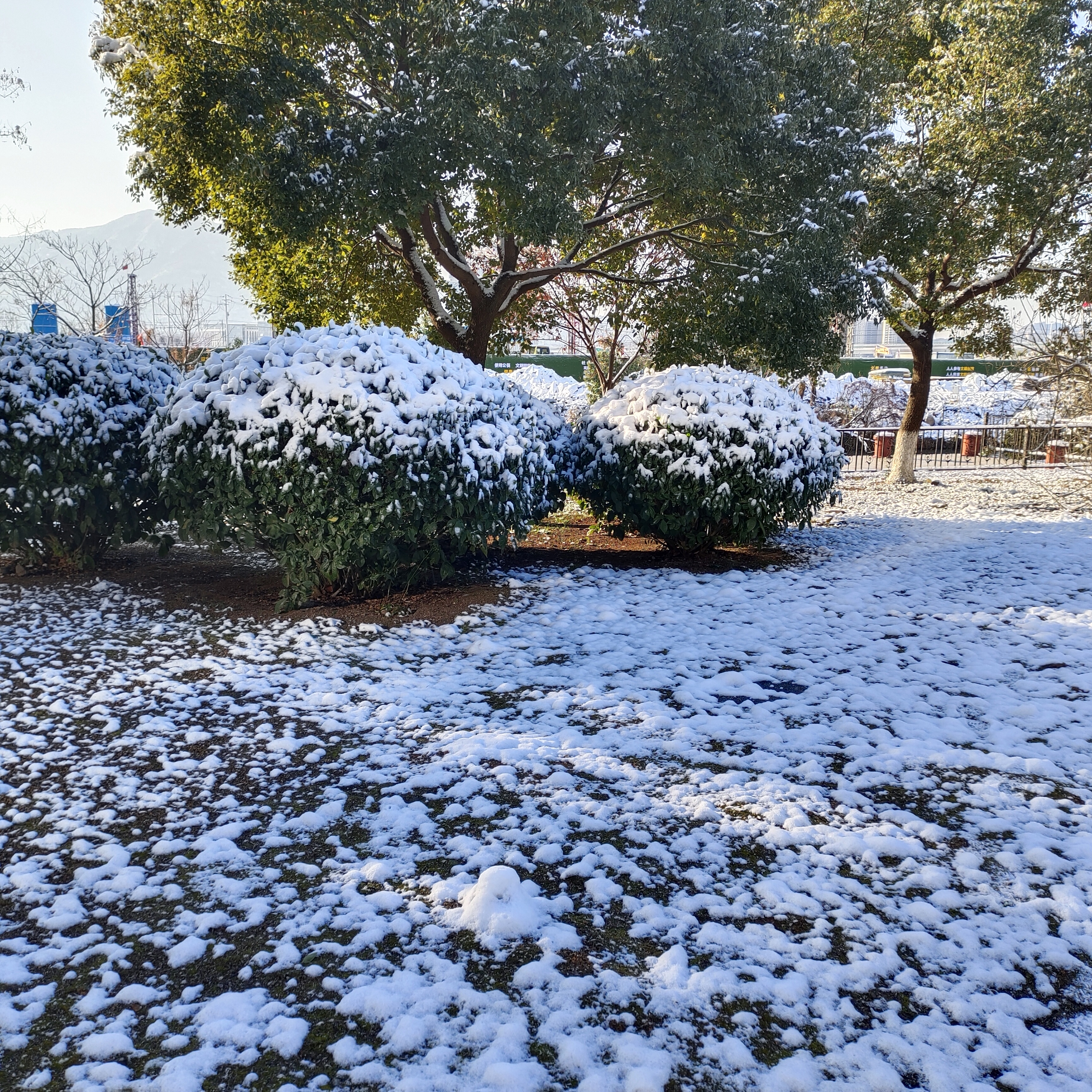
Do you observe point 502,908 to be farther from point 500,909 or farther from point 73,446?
point 73,446

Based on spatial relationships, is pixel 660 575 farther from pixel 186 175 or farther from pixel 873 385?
pixel 873 385

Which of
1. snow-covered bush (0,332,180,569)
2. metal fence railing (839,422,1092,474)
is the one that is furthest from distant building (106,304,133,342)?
metal fence railing (839,422,1092,474)

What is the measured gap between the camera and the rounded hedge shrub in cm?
549

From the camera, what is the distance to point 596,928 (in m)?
2.54

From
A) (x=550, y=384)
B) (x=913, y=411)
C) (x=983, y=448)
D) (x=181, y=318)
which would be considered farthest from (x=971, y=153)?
(x=181, y=318)

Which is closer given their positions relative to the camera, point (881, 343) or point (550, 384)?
point (550, 384)

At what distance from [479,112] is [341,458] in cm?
414

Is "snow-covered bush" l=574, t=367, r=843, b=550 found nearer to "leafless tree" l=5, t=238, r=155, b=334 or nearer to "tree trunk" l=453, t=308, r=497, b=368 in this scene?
"tree trunk" l=453, t=308, r=497, b=368

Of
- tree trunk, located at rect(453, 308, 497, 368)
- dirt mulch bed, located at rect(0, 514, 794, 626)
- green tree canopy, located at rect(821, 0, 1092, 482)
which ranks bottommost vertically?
dirt mulch bed, located at rect(0, 514, 794, 626)

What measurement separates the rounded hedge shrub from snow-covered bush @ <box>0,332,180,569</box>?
26.1 inches

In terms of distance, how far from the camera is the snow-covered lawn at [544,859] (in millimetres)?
2074

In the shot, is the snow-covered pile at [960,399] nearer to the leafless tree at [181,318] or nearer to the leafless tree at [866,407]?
the leafless tree at [866,407]

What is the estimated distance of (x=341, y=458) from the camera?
5.50m

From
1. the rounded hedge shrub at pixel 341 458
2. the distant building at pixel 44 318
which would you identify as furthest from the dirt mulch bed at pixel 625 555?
the distant building at pixel 44 318
